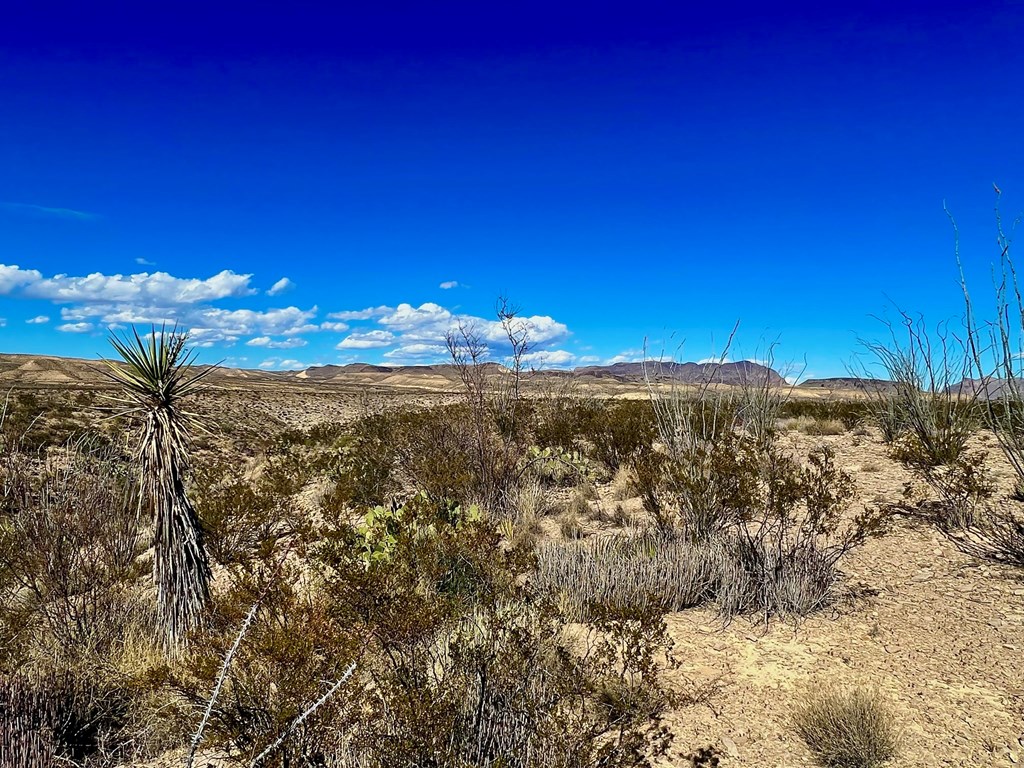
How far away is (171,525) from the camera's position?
4418 millimetres

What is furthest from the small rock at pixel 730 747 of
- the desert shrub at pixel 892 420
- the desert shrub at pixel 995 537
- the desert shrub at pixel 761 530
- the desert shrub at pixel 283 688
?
the desert shrub at pixel 892 420

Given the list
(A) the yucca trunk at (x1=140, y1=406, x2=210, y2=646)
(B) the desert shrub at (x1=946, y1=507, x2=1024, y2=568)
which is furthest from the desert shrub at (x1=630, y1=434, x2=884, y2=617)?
(A) the yucca trunk at (x1=140, y1=406, x2=210, y2=646)

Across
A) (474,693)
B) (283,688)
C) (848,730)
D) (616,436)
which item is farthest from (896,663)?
(616,436)

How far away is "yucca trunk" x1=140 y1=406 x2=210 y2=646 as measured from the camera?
436 cm

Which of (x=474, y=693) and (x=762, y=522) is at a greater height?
(x=762, y=522)

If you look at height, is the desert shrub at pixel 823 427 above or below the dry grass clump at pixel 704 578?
above

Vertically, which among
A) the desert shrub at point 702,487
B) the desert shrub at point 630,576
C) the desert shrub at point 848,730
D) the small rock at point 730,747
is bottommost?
the small rock at point 730,747

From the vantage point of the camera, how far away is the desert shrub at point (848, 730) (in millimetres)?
3104

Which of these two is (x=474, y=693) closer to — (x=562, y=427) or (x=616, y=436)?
(x=616, y=436)

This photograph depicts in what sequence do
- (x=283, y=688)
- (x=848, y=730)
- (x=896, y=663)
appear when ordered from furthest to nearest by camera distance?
1. (x=896, y=663)
2. (x=848, y=730)
3. (x=283, y=688)

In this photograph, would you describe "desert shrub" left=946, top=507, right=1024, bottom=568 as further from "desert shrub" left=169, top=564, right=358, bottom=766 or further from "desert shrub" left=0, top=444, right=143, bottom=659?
"desert shrub" left=0, top=444, right=143, bottom=659

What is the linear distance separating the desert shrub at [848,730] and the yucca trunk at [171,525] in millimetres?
4034

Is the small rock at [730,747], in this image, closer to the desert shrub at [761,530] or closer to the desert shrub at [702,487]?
the desert shrub at [761,530]

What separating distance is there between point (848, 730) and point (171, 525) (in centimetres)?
451
